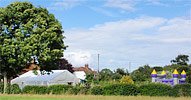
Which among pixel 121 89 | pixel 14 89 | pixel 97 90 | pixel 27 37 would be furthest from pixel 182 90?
pixel 14 89

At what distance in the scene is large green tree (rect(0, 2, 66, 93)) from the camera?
4431cm

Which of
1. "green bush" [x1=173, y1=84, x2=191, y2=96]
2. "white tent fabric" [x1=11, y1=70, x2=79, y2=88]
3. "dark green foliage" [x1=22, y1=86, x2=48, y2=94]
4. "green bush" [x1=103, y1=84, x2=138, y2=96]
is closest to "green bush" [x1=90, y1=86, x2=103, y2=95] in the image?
"green bush" [x1=103, y1=84, x2=138, y2=96]

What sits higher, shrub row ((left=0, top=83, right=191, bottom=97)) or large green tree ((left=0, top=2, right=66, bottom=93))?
large green tree ((left=0, top=2, right=66, bottom=93))

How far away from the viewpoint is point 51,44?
4566 centimetres

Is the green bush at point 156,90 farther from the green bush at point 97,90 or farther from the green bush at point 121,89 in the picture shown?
the green bush at point 97,90

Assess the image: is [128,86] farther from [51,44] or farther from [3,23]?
[3,23]

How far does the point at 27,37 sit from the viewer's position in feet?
148

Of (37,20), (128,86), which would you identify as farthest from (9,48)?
(128,86)

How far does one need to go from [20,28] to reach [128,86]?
13.2m

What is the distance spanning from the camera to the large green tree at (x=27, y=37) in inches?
1745

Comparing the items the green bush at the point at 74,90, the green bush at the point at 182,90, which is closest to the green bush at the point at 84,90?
the green bush at the point at 74,90

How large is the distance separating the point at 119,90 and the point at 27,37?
37.4 ft

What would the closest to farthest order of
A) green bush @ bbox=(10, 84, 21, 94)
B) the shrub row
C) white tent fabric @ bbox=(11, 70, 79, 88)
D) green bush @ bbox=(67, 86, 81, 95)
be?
the shrub row < green bush @ bbox=(67, 86, 81, 95) < green bush @ bbox=(10, 84, 21, 94) < white tent fabric @ bbox=(11, 70, 79, 88)

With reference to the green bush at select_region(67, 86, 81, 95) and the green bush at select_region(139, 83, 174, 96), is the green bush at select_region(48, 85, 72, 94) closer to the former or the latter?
the green bush at select_region(67, 86, 81, 95)
